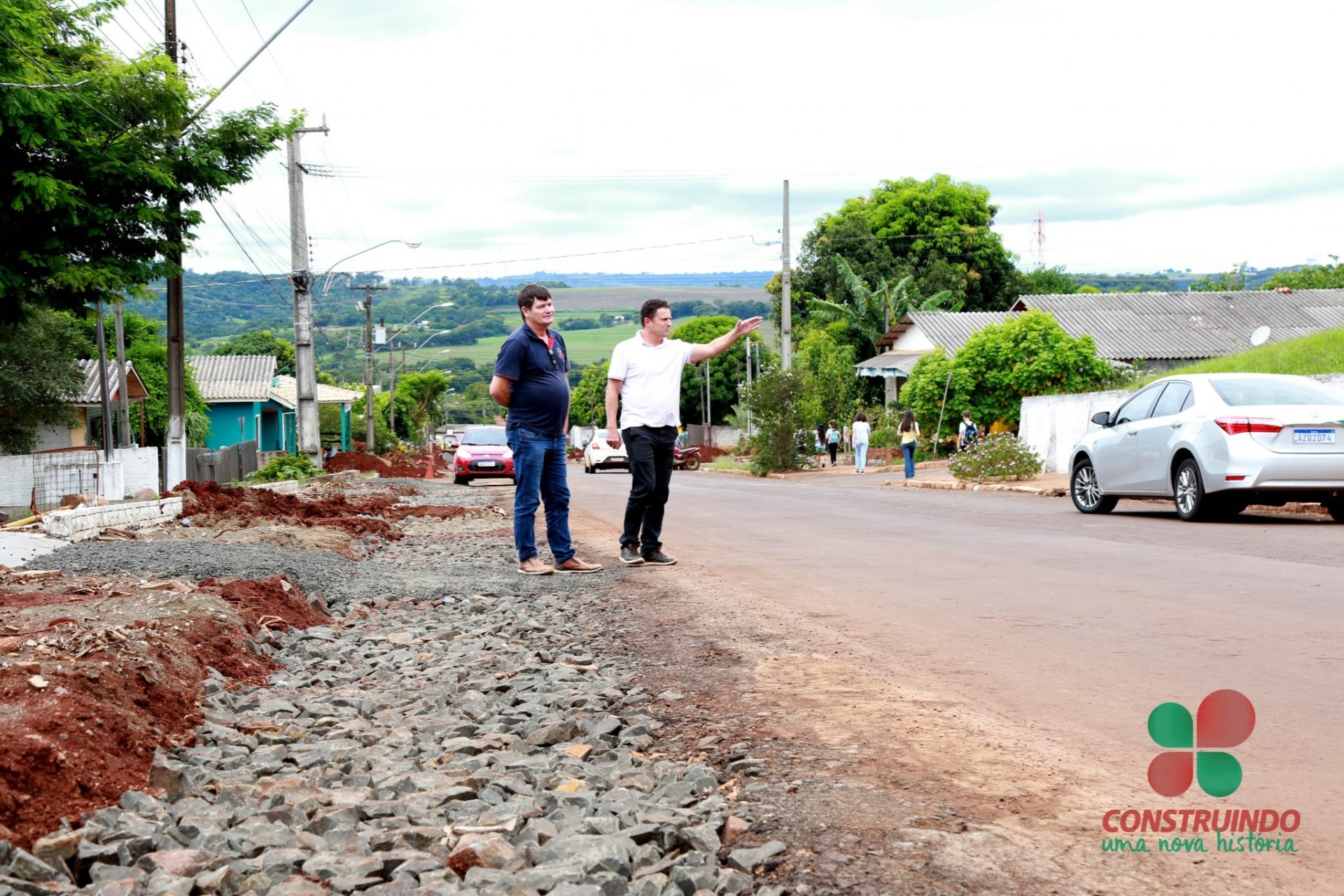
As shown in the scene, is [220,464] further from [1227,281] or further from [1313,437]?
[1227,281]

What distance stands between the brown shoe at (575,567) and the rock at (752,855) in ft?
20.2

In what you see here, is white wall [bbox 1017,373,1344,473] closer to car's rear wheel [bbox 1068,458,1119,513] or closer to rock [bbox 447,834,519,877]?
car's rear wheel [bbox 1068,458,1119,513]

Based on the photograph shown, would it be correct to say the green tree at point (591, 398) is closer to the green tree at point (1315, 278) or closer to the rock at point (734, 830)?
the green tree at point (1315, 278)

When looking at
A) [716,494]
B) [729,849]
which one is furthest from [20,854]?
[716,494]

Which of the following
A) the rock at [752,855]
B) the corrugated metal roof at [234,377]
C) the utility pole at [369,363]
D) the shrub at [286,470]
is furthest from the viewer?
the corrugated metal roof at [234,377]

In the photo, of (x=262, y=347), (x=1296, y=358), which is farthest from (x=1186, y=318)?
(x=262, y=347)

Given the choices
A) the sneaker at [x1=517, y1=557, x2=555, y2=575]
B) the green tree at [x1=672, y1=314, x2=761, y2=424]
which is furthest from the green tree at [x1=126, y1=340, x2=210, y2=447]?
the green tree at [x1=672, y1=314, x2=761, y2=424]

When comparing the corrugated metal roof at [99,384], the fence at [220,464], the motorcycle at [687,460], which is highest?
the corrugated metal roof at [99,384]

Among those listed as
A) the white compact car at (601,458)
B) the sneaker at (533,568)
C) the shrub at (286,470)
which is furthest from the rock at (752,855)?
the white compact car at (601,458)

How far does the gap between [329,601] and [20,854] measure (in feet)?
18.2

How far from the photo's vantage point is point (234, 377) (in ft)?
Result: 197

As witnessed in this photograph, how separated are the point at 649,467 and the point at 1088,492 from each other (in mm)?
8048

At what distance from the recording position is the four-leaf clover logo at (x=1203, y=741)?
3.48m

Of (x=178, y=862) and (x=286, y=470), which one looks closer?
(x=178, y=862)
